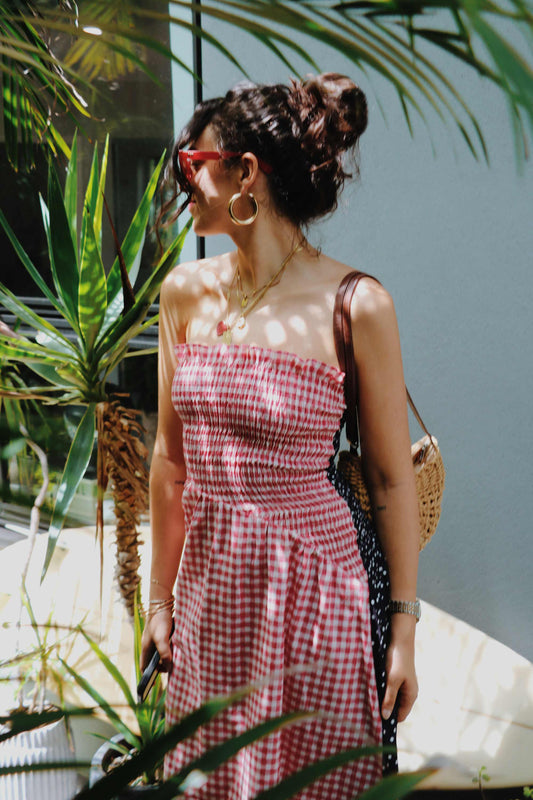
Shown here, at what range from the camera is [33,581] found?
2.86 metres

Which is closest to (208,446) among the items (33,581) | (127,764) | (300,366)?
(300,366)

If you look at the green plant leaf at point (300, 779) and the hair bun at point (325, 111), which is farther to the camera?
the hair bun at point (325, 111)

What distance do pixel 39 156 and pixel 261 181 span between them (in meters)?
2.24

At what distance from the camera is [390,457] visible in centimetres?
141

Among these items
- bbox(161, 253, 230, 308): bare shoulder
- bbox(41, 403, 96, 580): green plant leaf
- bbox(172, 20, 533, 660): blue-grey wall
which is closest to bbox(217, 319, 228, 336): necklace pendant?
bbox(161, 253, 230, 308): bare shoulder

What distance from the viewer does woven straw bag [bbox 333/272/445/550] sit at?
1355mm

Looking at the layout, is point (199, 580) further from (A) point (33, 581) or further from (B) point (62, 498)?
(A) point (33, 581)

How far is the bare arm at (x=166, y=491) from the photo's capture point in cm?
159

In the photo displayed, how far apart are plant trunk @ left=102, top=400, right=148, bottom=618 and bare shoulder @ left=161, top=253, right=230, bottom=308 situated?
455 mm

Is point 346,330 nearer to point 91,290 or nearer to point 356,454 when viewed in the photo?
point 356,454

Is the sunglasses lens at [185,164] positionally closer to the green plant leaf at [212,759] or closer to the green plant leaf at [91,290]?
the green plant leaf at [91,290]

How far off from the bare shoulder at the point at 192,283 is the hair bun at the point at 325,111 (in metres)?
0.32

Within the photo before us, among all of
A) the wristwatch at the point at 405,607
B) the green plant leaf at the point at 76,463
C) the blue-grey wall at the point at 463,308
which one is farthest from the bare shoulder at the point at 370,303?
the blue-grey wall at the point at 463,308

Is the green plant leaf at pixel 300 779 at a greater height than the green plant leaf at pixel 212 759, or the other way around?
the green plant leaf at pixel 212 759
